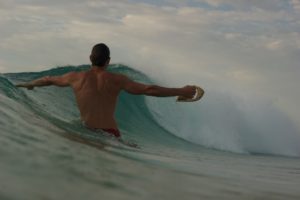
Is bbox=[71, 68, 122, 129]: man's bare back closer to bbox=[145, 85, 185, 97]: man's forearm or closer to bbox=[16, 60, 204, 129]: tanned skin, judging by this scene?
bbox=[16, 60, 204, 129]: tanned skin

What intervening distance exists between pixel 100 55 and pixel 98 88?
1.40 ft

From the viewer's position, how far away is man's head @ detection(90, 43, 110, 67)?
19.9ft

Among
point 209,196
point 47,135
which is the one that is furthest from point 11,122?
point 209,196

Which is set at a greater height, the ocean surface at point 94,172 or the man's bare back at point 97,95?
the man's bare back at point 97,95

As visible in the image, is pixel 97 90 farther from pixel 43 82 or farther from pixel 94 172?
pixel 94 172

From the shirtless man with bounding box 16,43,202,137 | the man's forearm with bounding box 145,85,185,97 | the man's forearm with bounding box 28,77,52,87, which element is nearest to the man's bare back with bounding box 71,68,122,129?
the shirtless man with bounding box 16,43,202,137

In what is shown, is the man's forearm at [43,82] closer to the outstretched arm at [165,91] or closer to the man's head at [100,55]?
the man's head at [100,55]

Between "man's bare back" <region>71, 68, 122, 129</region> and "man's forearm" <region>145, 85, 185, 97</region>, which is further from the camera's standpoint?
"man's bare back" <region>71, 68, 122, 129</region>

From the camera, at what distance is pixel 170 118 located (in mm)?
15898

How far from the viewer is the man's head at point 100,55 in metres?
6.05

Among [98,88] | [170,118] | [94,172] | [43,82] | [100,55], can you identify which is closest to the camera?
[94,172]

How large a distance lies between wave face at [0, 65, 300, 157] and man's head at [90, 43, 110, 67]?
2.96 ft

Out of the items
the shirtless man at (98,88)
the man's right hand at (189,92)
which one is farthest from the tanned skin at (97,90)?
the man's right hand at (189,92)

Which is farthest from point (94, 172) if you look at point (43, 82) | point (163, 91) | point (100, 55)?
point (43, 82)
